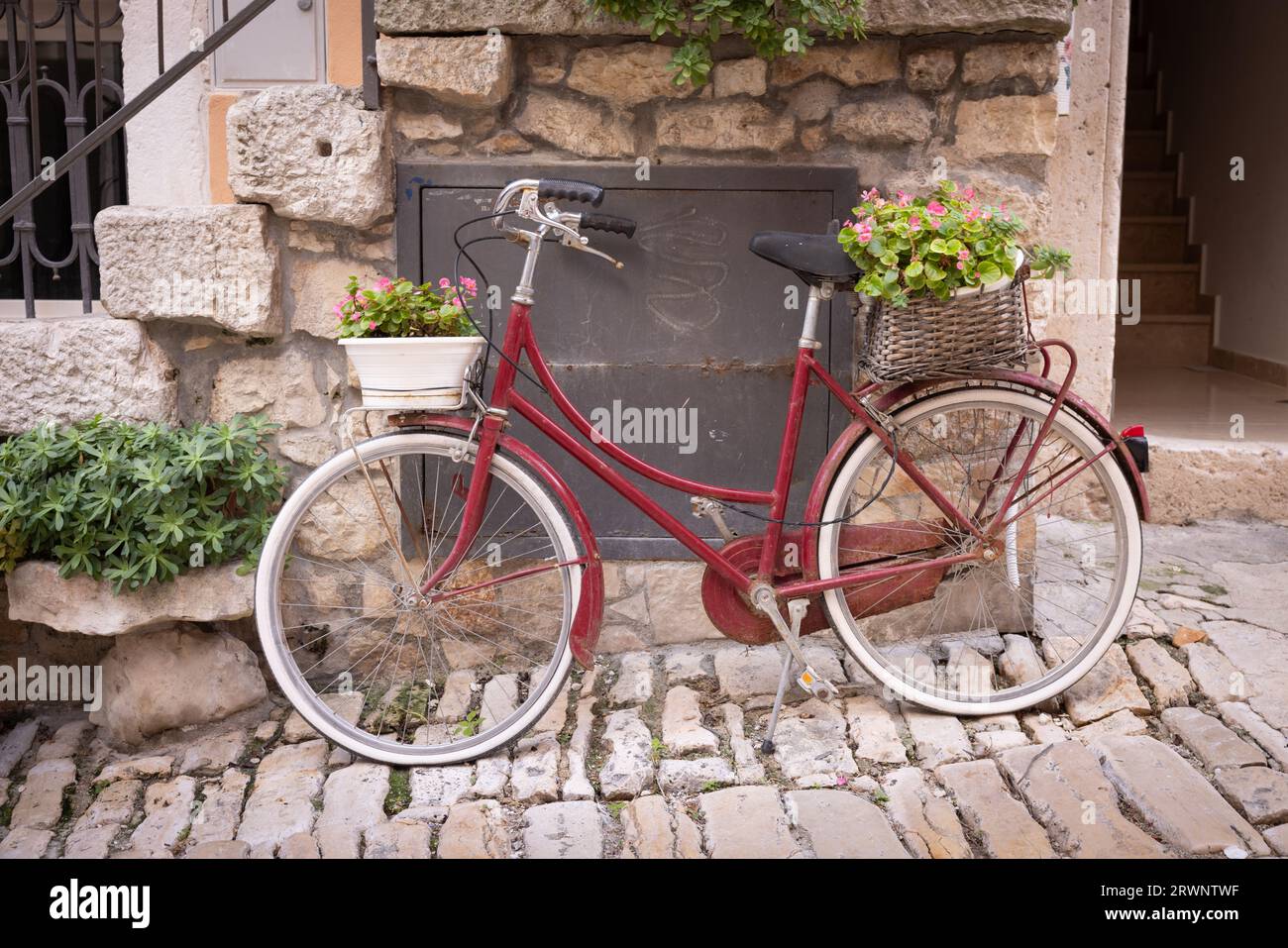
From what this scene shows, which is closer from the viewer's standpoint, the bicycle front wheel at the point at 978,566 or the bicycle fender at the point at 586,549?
the bicycle fender at the point at 586,549

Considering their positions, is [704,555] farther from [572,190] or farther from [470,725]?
[572,190]

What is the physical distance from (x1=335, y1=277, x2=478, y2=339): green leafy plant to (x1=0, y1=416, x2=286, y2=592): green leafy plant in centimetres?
59

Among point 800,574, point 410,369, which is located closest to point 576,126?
point 410,369

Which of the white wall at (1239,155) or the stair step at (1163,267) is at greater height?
the white wall at (1239,155)

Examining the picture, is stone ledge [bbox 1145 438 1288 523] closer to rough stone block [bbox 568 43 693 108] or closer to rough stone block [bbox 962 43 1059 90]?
rough stone block [bbox 962 43 1059 90]

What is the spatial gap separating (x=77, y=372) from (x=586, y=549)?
1.59 m

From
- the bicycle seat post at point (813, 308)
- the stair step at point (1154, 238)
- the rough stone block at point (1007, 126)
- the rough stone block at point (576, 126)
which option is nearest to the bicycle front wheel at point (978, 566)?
the bicycle seat post at point (813, 308)

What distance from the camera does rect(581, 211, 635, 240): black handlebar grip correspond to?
2.99 metres

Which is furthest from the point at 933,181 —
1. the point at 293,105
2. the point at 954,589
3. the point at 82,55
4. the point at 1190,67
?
the point at 1190,67

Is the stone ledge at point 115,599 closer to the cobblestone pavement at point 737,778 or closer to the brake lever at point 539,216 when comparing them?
the cobblestone pavement at point 737,778

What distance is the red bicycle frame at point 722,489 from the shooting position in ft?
9.91

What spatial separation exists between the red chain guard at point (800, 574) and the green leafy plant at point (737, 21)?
1248mm

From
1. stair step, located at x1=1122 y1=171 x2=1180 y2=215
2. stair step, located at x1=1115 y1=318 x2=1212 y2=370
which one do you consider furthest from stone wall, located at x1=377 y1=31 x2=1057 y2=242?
stair step, located at x1=1122 y1=171 x2=1180 y2=215

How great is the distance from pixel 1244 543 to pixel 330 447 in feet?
10.3
